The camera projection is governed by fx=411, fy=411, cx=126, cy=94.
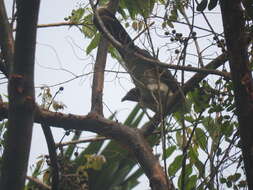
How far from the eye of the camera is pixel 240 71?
112cm

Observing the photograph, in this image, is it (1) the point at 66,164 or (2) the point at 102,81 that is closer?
(1) the point at 66,164

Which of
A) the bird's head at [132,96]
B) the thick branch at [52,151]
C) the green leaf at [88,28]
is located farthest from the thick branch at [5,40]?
the bird's head at [132,96]

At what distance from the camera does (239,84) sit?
1.10 meters

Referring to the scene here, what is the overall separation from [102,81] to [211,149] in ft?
2.45

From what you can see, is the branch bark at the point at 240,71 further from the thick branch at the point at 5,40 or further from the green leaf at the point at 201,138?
the thick branch at the point at 5,40

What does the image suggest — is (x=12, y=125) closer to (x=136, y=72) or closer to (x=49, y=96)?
(x=49, y=96)

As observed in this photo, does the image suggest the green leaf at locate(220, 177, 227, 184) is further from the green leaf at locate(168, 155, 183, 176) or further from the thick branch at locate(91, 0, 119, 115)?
the thick branch at locate(91, 0, 119, 115)

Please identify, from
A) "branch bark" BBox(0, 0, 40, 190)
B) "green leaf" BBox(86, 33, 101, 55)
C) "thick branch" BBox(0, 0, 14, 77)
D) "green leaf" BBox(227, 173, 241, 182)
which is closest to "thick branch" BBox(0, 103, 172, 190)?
"thick branch" BBox(0, 0, 14, 77)

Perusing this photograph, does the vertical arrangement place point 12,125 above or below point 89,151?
below

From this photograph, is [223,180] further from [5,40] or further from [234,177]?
[5,40]

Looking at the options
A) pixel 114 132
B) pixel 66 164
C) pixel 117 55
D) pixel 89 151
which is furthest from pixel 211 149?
pixel 89 151

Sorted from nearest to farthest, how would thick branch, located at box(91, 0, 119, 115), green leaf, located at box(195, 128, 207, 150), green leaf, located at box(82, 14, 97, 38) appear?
1. green leaf, located at box(195, 128, 207, 150)
2. thick branch, located at box(91, 0, 119, 115)
3. green leaf, located at box(82, 14, 97, 38)

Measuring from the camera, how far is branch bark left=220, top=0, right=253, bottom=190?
1081 millimetres

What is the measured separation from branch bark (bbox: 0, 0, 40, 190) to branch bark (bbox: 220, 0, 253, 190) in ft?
1.72
